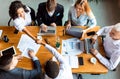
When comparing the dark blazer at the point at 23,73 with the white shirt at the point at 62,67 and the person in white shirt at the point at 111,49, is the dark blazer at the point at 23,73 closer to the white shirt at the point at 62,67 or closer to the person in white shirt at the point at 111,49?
the white shirt at the point at 62,67

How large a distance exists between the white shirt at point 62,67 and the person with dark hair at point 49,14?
502 mm

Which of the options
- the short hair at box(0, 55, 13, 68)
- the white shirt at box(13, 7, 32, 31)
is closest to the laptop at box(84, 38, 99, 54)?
the white shirt at box(13, 7, 32, 31)

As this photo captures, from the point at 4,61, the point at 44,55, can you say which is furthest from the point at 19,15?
the point at 4,61

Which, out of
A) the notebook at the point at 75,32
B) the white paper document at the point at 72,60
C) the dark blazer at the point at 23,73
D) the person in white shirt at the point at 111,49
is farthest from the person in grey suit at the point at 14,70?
the person in white shirt at the point at 111,49

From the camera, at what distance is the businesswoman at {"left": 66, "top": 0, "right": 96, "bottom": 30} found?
3.17m

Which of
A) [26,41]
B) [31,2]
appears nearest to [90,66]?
[26,41]

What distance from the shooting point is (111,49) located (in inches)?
117

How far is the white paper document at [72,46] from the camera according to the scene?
119 inches

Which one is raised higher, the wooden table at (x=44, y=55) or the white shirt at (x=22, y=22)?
the white shirt at (x=22, y=22)

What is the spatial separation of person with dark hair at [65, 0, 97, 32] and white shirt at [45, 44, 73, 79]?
19.4 inches

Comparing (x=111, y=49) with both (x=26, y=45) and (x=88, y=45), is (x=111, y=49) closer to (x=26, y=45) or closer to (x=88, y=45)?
(x=88, y=45)

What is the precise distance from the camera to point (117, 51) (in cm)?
286

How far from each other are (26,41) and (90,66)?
90 centimetres

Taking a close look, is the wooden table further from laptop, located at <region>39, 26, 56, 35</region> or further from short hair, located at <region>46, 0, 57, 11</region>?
short hair, located at <region>46, 0, 57, 11</region>
